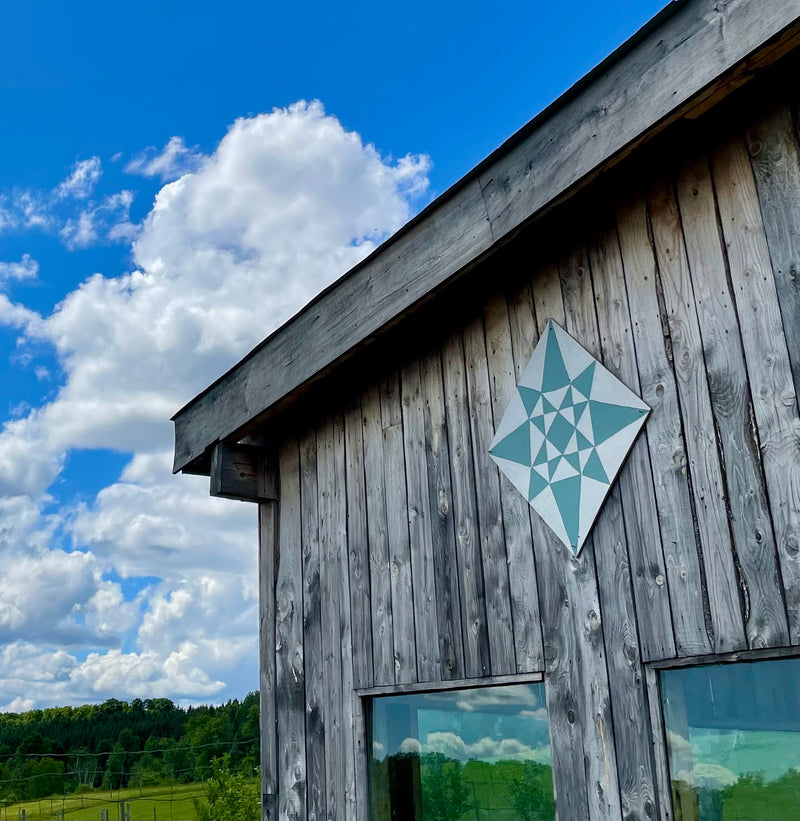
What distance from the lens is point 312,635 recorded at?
3.59m

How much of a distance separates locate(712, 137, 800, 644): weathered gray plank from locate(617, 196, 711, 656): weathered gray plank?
240 millimetres

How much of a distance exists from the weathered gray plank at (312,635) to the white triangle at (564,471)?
1.30 metres

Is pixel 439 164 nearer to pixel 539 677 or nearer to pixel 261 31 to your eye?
pixel 539 677

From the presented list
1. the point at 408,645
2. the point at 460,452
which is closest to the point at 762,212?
the point at 460,452

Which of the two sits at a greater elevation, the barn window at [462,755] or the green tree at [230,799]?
the barn window at [462,755]

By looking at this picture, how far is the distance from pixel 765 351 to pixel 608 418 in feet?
1.71

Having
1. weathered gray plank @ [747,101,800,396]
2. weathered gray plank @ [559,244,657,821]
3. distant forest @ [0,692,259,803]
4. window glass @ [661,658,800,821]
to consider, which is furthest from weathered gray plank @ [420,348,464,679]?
distant forest @ [0,692,259,803]

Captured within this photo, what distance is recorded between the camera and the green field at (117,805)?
22844mm

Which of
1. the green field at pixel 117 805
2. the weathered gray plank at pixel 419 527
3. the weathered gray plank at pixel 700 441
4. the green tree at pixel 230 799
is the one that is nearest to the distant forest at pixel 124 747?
the green field at pixel 117 805

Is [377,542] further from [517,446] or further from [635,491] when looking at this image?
[635,491]

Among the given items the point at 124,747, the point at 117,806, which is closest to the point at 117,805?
the point at 117,806

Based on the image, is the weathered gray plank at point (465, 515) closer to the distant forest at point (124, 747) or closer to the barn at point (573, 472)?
the barn at point (573, 472)

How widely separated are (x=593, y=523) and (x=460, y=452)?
66 cm

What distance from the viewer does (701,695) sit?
230cm
